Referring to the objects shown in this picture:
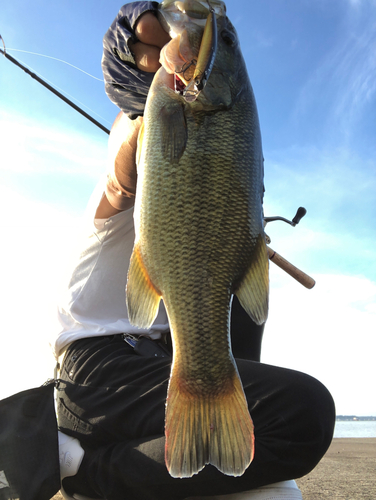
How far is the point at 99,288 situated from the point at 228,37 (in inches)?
59.5

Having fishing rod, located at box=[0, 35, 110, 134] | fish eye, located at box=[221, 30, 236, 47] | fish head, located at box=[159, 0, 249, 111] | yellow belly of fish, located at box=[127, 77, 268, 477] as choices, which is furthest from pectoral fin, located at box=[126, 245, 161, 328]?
fishing rod, located at box=[0, 35, 110, 134]

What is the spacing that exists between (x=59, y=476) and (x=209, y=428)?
1.01 meters

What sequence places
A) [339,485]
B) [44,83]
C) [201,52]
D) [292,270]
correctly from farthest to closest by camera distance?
[44,83] → [292,270] → [339,485] → [201,52]

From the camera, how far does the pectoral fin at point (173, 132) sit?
4.68ft

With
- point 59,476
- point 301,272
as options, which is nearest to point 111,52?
point 59,476

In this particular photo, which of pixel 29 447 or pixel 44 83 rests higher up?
pixel 44 83

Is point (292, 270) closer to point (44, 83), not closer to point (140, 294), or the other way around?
point (140, 294)

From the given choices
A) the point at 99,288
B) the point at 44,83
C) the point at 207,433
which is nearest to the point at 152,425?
the point at 207,433

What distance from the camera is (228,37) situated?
5.21 feet

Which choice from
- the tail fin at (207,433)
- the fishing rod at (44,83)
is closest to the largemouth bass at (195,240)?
the tail fin at (207,433)

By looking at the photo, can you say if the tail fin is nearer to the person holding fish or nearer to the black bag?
the person holding fish

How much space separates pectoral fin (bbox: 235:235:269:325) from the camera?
1472 millimetres

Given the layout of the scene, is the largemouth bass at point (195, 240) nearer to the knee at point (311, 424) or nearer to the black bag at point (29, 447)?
the knee at point (311, 424)

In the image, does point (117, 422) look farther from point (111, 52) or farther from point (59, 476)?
point (111, 52)
